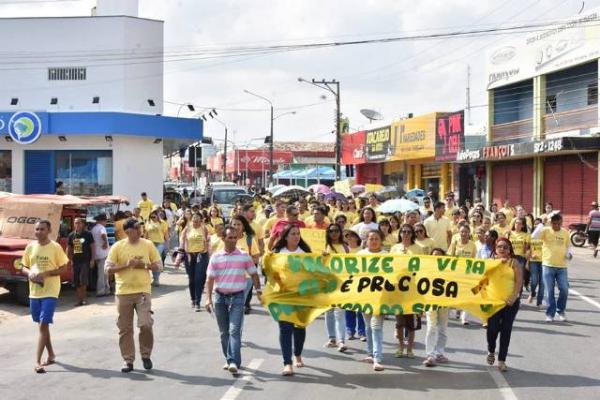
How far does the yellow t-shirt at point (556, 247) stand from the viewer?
1213 cm

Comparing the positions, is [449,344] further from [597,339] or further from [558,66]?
[558,66]

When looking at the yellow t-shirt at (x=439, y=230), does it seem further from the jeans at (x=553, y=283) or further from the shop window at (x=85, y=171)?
the shop window at (x=85, y=171)

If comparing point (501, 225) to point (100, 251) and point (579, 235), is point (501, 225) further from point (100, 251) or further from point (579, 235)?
point (579, 235)

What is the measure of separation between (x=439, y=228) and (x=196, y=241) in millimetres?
4193

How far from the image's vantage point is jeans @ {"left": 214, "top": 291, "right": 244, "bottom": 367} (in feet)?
28.3

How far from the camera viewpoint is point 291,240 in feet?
29.8

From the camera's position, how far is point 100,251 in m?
15.3

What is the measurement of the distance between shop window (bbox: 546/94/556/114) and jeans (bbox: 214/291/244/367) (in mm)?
27584

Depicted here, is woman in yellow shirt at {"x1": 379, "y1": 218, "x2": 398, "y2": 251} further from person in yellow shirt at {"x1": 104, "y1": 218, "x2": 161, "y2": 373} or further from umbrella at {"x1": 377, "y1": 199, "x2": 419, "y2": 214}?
umbrella at {"x1": 377, "y1": 199, "x2": 419, "y2": 214}

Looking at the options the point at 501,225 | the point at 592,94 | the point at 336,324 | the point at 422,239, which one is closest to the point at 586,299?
the point at 501,225

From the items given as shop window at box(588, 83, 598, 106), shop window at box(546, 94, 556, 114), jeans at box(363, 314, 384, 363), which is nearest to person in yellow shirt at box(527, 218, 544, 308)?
jeans at box(363, 314, 384, 363)

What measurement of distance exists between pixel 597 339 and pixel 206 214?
823 cm

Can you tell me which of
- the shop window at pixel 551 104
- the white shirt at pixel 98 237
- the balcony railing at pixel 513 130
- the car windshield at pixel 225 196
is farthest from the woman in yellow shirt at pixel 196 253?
the balcony railing at pixel 513 130

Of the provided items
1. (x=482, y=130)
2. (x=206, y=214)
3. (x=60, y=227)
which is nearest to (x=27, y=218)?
(x=60, y=227)
